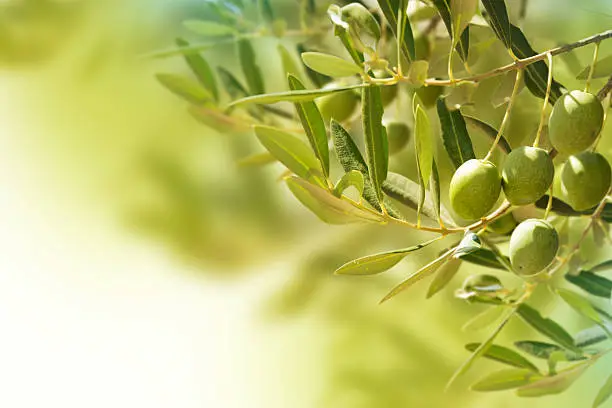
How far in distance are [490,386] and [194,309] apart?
1.63 feet

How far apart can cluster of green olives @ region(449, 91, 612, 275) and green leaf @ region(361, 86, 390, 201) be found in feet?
0.10

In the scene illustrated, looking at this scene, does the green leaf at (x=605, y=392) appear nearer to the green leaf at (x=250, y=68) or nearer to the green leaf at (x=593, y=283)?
the green leaf at (x=593, y=283)

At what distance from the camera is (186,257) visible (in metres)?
0.74

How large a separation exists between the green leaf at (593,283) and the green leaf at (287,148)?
177mm

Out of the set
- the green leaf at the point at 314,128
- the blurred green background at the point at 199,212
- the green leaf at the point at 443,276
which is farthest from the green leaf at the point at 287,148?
the blurred green background at the point at 199,212

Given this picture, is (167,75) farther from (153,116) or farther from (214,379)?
(214,379)

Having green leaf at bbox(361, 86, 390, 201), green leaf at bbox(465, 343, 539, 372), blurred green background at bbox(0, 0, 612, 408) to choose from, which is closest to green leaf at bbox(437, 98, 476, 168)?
green leaf at bbox(361, 86, 390, 201)

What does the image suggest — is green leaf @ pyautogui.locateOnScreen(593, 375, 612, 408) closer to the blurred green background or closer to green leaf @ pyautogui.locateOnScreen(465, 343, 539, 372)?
green leaf @ pyautogui.locateOnScreen(465, 343, 539, 372)

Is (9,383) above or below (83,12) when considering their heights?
below

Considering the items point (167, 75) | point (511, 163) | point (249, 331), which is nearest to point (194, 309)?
point (249, 331)

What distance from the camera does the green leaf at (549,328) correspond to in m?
0.34

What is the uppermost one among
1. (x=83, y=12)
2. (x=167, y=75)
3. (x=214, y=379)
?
(x=83, y=12)

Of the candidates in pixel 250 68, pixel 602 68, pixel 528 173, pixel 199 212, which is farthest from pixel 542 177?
pixel 199 212

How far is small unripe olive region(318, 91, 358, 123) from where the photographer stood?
0.33m
